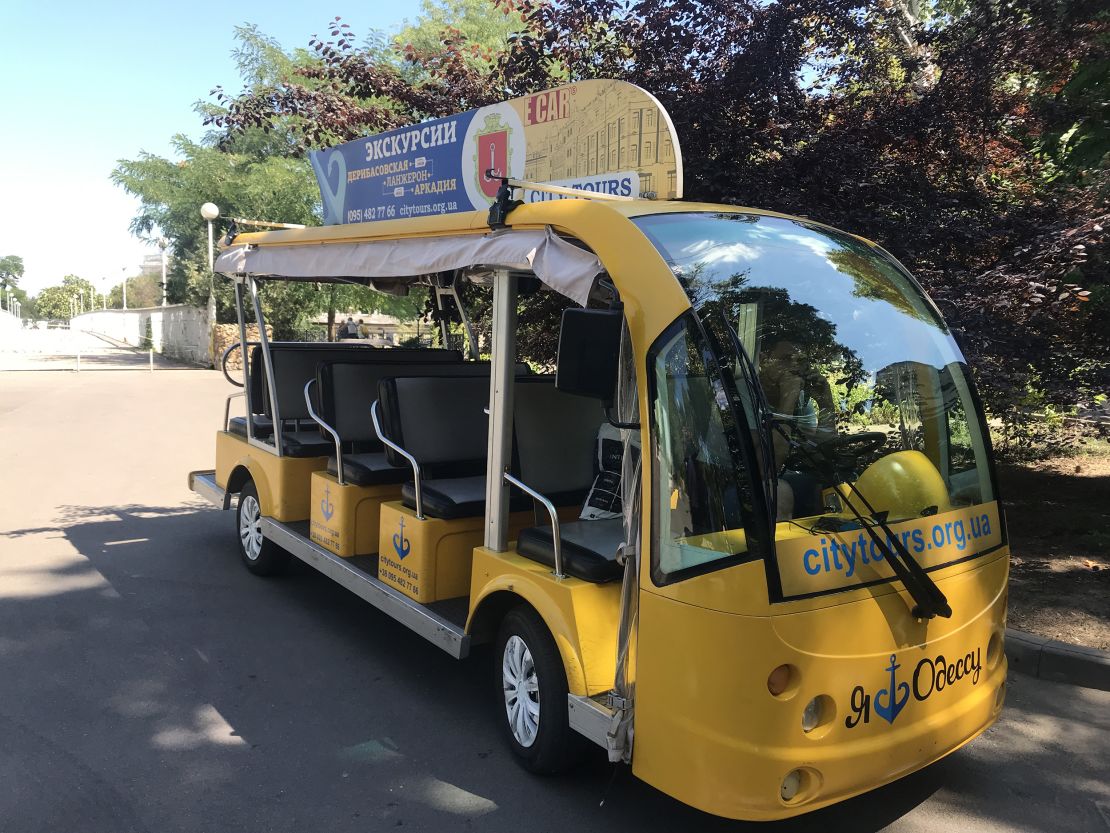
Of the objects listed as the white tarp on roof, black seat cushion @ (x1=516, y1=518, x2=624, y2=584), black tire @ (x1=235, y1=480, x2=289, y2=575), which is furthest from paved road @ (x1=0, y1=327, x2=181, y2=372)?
black seat cushion @ (x1=516, y1=518, x2=624, y2=584)

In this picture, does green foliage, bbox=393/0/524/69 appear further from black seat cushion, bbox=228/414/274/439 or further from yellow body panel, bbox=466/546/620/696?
yellow body panel, bbox=466/546/620/696

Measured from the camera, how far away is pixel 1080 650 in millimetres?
4734

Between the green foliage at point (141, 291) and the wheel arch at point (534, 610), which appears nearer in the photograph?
the wheel arch at point (534, 610)

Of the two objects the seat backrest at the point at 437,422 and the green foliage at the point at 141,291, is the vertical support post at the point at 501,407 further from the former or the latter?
the green foliage at the point at 141,291

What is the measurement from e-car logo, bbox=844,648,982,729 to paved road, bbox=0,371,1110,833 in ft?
2.15

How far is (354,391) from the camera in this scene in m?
6.00

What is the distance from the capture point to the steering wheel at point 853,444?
3.08 m

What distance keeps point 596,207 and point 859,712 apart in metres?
2.05

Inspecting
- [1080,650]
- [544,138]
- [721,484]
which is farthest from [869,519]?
[544,138]

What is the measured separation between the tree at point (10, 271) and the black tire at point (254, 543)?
6093 inches

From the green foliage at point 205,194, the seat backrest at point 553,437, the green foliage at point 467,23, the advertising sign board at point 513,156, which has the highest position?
the green foliage at point 467,23

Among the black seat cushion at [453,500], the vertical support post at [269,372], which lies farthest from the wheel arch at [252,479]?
the black seat cushion at [453,500]

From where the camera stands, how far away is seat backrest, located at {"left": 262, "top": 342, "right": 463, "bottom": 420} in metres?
6.71

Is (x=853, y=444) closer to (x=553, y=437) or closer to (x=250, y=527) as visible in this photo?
Answer: (x=553, y=437)
